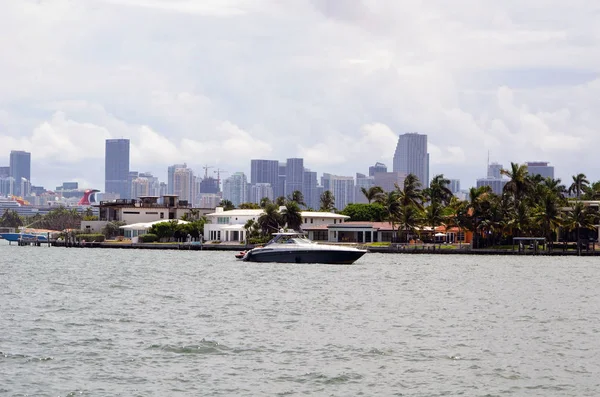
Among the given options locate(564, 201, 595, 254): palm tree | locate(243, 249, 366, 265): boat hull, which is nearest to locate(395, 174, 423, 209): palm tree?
locate(564, 201, 595, 254): palm tree

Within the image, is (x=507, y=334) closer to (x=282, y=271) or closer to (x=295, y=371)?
(x=295, y=371)

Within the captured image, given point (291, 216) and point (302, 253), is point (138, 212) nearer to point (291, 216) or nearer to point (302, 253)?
point (291, 216)

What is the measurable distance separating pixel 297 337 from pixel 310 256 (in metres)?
51.4

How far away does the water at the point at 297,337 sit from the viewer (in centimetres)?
2905

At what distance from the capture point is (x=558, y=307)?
168ft

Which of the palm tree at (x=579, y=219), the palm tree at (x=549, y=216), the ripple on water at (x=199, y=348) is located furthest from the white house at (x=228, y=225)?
the ripple on water at (x=199, y=348)

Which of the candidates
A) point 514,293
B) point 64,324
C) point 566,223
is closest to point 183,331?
point 64,324

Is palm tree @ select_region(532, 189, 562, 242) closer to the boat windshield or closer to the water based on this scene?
the boat windshield

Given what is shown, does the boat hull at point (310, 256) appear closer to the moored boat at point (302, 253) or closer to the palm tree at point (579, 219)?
the moored boat at point (302, 253)

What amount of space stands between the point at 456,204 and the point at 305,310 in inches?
3430

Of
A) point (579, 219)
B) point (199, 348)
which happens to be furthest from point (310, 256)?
point (199, 348)

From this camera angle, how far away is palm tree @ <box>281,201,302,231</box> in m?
136

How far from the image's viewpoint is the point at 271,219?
135125 mm

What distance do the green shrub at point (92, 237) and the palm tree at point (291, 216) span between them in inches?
1361
